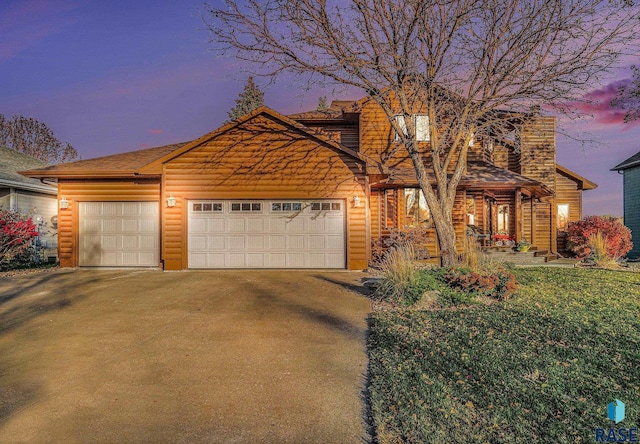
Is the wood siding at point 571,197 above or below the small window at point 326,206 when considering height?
above

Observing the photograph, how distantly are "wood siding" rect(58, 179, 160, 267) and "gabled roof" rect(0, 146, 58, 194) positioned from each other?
3.61 meters

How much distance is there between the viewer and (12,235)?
11.6 meters

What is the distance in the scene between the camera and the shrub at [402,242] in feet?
42.5

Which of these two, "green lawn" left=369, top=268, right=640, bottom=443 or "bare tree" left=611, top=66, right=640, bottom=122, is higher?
"bare tree" left=611, top=66, right=640, bottom=122

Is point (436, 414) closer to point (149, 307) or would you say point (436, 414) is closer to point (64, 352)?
point (64, 352)

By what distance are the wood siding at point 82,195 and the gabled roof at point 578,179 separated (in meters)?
19.2

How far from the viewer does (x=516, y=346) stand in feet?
15.4

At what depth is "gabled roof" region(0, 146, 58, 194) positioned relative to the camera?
579 inches

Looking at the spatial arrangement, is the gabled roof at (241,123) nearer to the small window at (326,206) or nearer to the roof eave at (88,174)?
the roof eave at (88,174)

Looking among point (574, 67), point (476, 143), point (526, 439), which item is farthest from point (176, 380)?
point (476, 143)

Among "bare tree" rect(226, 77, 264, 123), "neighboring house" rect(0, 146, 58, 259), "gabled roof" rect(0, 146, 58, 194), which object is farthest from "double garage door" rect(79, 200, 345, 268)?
"bare tree" rect(226, 77, 264, 123)

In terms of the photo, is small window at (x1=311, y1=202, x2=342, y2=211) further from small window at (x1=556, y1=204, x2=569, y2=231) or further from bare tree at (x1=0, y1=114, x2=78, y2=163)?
bare tree at (x1=0, y1=114, x2=78, y2=163)

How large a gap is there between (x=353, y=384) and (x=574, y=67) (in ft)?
30.2

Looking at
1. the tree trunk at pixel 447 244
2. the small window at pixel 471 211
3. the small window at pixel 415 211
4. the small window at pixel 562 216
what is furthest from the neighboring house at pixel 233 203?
the small window at pixel 562 216
